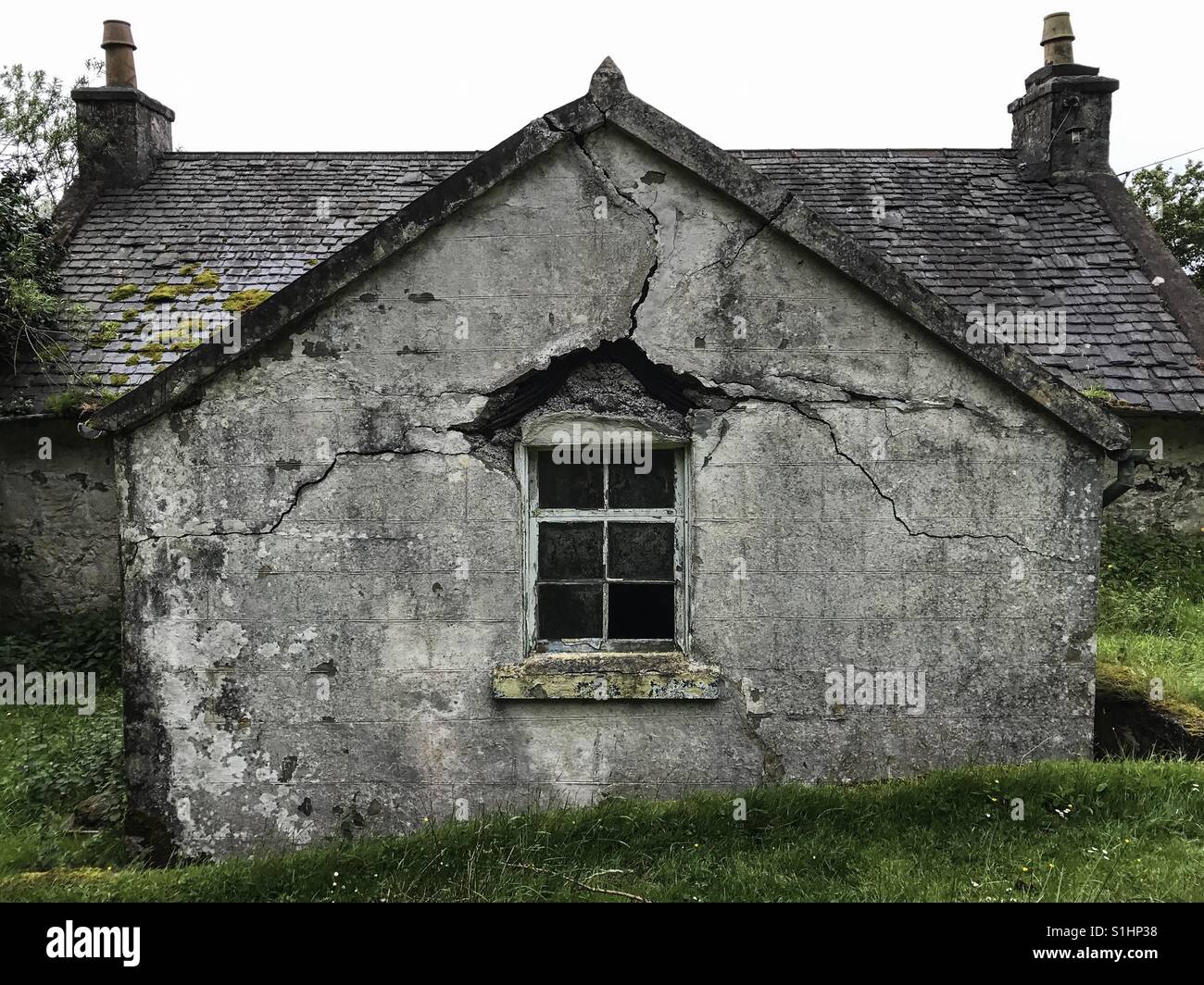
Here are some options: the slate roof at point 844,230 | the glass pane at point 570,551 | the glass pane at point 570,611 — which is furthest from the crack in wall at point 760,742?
the slate roof at point 844,230

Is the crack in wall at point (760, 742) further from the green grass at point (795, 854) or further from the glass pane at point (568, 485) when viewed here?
the glass pane at point (568, 485)

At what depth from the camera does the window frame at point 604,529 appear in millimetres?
5043

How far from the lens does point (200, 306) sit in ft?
32.6

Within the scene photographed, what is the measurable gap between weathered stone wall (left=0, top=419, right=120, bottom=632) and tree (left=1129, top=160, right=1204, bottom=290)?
24573mm

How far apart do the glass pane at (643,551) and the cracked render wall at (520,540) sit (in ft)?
0.83

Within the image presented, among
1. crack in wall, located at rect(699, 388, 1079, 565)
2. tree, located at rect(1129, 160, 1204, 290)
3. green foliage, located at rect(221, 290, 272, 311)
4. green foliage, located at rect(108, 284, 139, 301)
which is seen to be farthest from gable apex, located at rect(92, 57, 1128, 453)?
tree, located at rect(1129, 160, 1204, 290)

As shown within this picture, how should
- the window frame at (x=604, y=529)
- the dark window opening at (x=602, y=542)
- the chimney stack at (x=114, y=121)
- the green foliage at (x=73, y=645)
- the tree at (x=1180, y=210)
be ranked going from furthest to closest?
the tree at (x=1180, y=210), the chimney stack at (x=114, y=121), the green foliage at (x=73, y=645), the dark window opening at (x=602, y=542), the window frame at (x=604, y=529)

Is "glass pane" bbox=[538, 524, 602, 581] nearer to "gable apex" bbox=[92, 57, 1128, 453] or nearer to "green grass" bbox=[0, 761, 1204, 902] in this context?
"green grass" bbox=[0, 761, 1204, 902]

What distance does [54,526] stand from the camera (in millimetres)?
9633

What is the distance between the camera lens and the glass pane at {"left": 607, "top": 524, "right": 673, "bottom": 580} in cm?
517

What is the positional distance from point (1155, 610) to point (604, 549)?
6.72 metres

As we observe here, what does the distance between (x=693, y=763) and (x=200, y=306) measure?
8.20 meters
